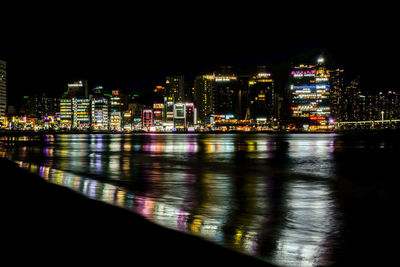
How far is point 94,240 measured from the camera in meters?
7.45

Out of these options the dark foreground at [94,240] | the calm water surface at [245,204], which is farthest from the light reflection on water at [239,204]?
the dark foreground at [94,240]

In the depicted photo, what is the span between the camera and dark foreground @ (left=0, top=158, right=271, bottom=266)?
20.8 feet

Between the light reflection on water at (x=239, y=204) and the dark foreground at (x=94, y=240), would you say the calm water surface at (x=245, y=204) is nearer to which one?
the light reflection on water at (x=239, y=204)

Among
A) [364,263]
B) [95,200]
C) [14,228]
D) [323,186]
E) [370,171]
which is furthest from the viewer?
[370,171]

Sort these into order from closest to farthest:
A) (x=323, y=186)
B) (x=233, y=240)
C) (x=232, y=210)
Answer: (x=233, y=240), (x=232, y=210), (x=323, y=186)

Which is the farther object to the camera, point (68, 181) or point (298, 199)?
point (68, 181)

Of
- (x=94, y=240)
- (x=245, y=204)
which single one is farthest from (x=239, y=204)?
(x=94, y=240)

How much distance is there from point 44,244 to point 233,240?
11.9 ft

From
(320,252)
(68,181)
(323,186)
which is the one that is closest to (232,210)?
(320,252)

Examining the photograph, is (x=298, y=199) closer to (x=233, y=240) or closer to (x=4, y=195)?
(x=233, y=240)

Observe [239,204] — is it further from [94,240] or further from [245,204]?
[94,240]

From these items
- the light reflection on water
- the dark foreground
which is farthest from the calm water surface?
the dark foreground

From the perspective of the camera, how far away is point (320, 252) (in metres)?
6.98

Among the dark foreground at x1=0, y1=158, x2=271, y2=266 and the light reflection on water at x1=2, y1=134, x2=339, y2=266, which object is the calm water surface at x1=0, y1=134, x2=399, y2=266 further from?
the dark foreground at x1=0, y1=158, x2=271, y2=266
